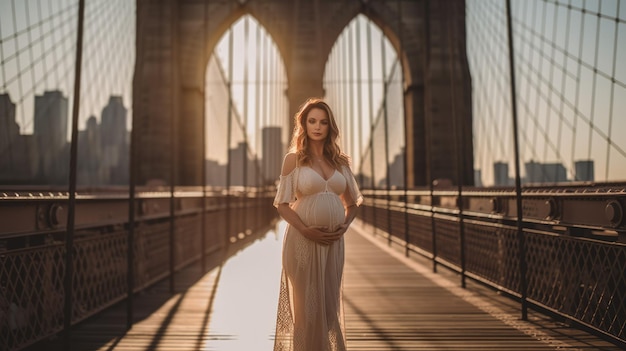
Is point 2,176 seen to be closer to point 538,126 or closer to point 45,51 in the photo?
point 45,51

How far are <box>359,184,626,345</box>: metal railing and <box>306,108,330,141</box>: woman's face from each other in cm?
135

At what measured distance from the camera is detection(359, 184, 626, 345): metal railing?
3.02m

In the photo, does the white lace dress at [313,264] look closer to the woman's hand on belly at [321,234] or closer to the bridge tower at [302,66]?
the woman's hand on belly at [321,234]

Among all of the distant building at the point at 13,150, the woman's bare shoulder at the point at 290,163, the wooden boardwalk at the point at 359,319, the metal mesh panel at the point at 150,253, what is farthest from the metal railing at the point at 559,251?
the distant building at the point at 13,150

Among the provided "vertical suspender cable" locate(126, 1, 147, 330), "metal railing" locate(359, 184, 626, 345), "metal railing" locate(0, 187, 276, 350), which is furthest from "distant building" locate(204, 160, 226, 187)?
"vertical suspender cable" locate(126, 1, 147, 330)

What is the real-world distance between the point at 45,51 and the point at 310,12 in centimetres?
1277

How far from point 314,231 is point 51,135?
234 inches

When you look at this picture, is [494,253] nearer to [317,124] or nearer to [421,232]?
[317,124]

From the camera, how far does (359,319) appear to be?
4.00 m

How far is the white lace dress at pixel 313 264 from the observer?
2.40 m

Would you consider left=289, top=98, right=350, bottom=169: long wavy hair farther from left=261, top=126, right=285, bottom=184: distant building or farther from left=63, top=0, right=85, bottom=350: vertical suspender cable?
left=261, top=126, right=285, bottom=184: distant building

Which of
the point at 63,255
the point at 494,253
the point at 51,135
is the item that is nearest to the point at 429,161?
the point at 494,253

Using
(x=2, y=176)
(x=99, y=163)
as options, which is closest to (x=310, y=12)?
(x=99, y=163)

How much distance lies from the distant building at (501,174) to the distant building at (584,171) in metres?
2.56
